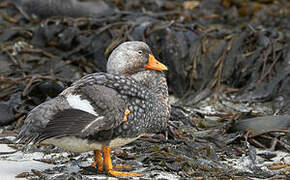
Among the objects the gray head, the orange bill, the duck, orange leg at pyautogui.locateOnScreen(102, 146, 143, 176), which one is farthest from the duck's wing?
the orange bill

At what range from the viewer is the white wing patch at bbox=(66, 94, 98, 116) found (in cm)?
327

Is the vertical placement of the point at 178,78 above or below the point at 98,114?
below

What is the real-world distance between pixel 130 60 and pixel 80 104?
77cm

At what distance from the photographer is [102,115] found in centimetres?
331

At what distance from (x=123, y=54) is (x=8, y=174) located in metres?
1.20

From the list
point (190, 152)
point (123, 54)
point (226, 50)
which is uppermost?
point (123, 54)

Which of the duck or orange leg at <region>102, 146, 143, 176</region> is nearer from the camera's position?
the duck

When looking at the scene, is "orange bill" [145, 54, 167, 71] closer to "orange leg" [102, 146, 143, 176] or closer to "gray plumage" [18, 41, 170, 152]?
"gray plumage" [18, 41, 170, 152]

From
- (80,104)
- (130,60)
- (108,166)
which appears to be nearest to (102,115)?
(80,104)

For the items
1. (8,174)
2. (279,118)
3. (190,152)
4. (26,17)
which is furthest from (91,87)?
(26,17)

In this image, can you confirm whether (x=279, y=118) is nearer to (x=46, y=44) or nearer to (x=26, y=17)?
(x=46, y=44)

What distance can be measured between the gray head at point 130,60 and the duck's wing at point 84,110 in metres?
0.33

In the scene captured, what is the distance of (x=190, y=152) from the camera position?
402 centimetres

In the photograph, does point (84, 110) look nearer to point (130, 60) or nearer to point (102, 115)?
point (102, 115)
